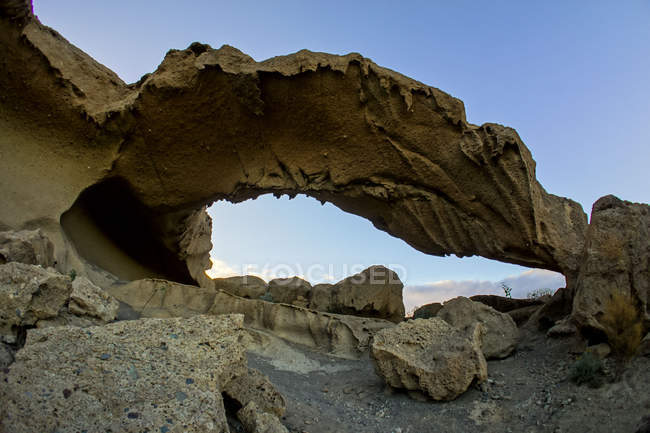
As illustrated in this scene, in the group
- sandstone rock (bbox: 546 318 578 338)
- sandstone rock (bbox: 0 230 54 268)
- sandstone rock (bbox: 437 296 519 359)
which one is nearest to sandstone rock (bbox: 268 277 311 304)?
sandstone rock (bbox: 437 296 519 359)

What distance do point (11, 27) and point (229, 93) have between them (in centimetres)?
333

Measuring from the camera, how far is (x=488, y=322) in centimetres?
601

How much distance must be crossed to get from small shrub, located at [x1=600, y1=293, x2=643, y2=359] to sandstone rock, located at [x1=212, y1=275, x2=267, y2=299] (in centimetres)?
656

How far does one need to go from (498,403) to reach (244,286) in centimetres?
654

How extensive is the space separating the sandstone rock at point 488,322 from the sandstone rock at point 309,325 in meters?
1.34

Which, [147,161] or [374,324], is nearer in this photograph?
[374,324]

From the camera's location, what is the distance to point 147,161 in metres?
7.82

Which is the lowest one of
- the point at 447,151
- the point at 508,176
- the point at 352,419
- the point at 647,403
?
the point at 352,419

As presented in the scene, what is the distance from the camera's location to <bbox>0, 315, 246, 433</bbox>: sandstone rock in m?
2.45

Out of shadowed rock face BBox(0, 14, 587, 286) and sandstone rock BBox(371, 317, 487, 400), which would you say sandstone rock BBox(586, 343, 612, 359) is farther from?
shadowed rock face BBox(0, 14, 587, 286)

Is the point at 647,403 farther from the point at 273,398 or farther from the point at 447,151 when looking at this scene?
the point at 447,151

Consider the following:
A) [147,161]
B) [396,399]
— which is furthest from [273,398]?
[147,161]

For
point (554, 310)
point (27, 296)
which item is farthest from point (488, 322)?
point (27, 296)

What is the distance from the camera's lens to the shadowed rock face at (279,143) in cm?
695
